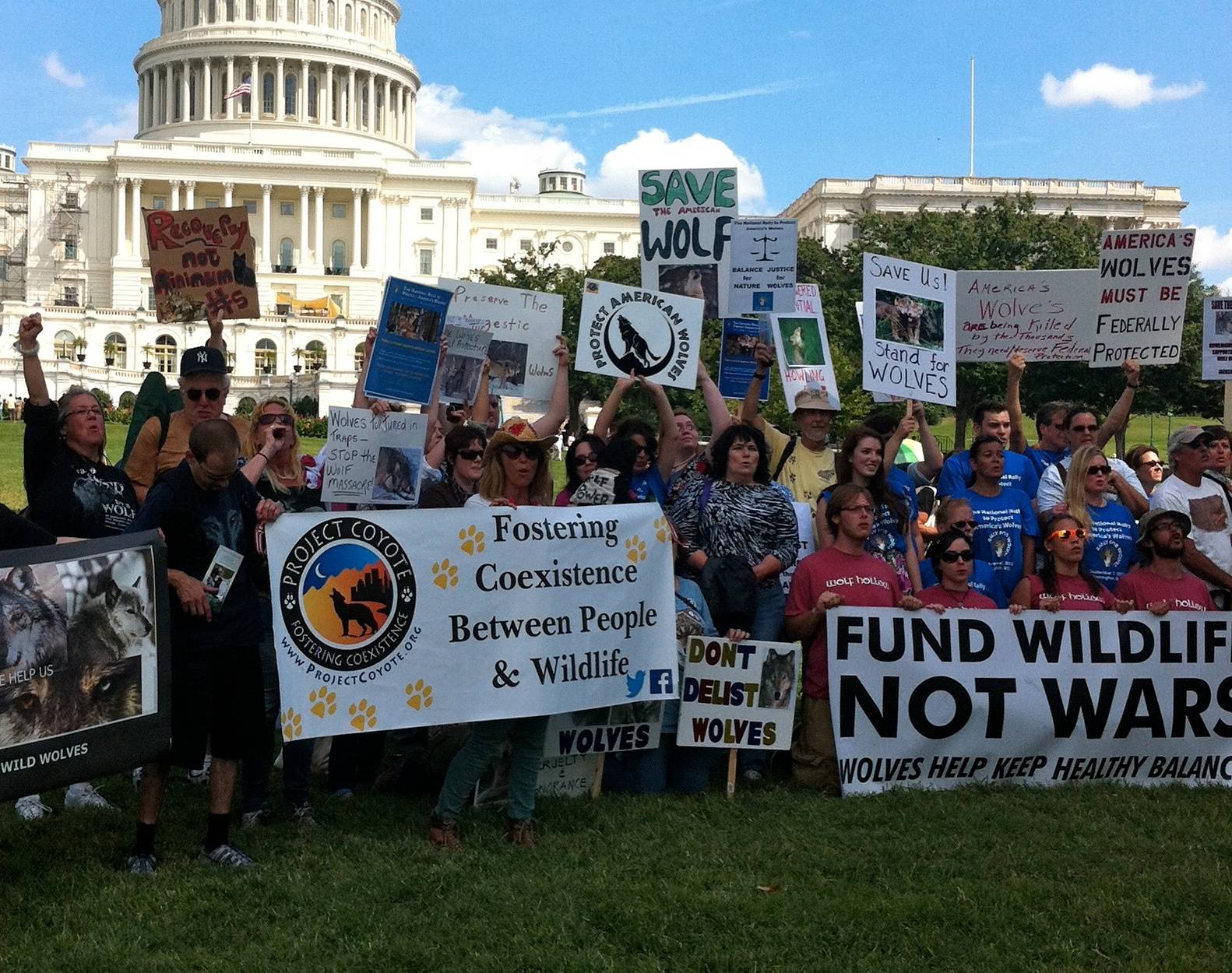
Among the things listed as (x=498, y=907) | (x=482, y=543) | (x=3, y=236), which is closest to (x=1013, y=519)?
(x=482, y=543)

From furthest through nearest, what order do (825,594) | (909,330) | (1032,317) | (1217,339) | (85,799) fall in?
(1217,339), (1032,317), (909,330), (825,594), (85,799)

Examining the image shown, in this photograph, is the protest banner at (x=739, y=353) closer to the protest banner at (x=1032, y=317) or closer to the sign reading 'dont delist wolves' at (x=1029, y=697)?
the protest banner at (x=1032, y=317)

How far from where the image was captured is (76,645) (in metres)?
5.15

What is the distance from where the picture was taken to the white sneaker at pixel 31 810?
637 centimetres

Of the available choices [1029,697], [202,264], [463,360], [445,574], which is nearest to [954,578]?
[1029,697]

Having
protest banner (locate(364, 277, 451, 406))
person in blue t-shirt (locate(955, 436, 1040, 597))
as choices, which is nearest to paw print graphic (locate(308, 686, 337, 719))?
protest banner (locate(364, 277, 451, 406))

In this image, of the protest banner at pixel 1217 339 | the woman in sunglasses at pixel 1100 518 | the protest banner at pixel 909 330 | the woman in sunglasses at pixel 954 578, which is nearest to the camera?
the woman in sunglasses at pixel 954 578

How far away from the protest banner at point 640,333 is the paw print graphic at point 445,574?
2.48 m

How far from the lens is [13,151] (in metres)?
122

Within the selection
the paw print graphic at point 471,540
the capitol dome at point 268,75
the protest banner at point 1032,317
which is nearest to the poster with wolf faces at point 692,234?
the protest banner at point 1032,317

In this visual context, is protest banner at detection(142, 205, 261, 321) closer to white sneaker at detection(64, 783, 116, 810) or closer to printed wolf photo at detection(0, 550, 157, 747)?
white sneaker at detection(64, 783, 116, 810)

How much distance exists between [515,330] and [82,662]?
415cm

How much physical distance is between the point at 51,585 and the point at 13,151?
130 metres

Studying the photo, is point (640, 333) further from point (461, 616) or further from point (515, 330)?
point (461, 616)
